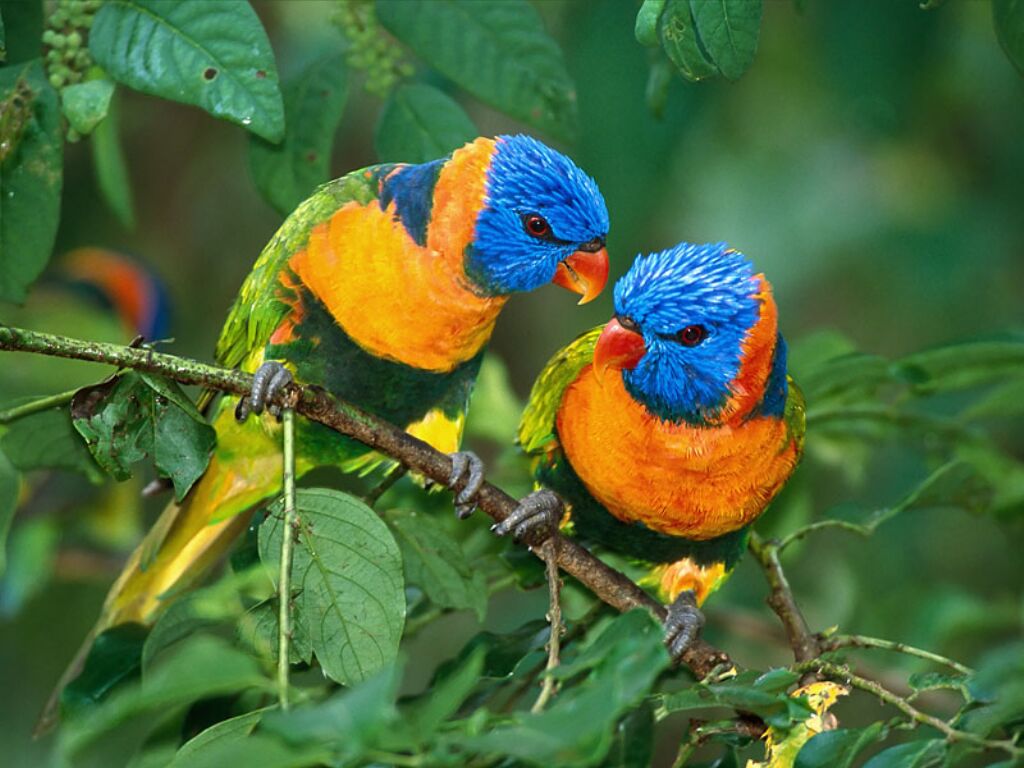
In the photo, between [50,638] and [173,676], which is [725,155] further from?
[173,676]

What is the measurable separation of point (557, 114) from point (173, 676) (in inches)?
54.8

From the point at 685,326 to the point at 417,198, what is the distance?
22.2 inches

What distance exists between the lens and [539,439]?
93.9 inches

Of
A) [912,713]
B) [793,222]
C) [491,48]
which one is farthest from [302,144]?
[793,222]

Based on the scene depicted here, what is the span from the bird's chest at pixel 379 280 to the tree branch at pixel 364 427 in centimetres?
43

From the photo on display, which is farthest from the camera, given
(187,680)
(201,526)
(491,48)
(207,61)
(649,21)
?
(201,526)

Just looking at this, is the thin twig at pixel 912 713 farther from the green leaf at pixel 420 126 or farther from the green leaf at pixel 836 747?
the green leaf at pixel 420 126

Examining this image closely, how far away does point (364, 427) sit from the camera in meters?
1.74

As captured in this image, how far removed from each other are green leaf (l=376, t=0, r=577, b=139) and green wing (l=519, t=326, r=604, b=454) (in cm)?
47

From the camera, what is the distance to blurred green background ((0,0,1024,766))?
2854 millimetres

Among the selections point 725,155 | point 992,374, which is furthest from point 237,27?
point 725,155

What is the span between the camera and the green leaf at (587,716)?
100 centimetres

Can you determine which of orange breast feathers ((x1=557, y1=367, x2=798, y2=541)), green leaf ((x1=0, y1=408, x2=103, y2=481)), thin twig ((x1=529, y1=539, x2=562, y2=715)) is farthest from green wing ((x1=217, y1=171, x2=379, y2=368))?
thin twig ((x1=529, y1=539, x2=562, y2=715))

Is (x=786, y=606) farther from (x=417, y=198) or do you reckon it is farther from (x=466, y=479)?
(x=417, y=198)
